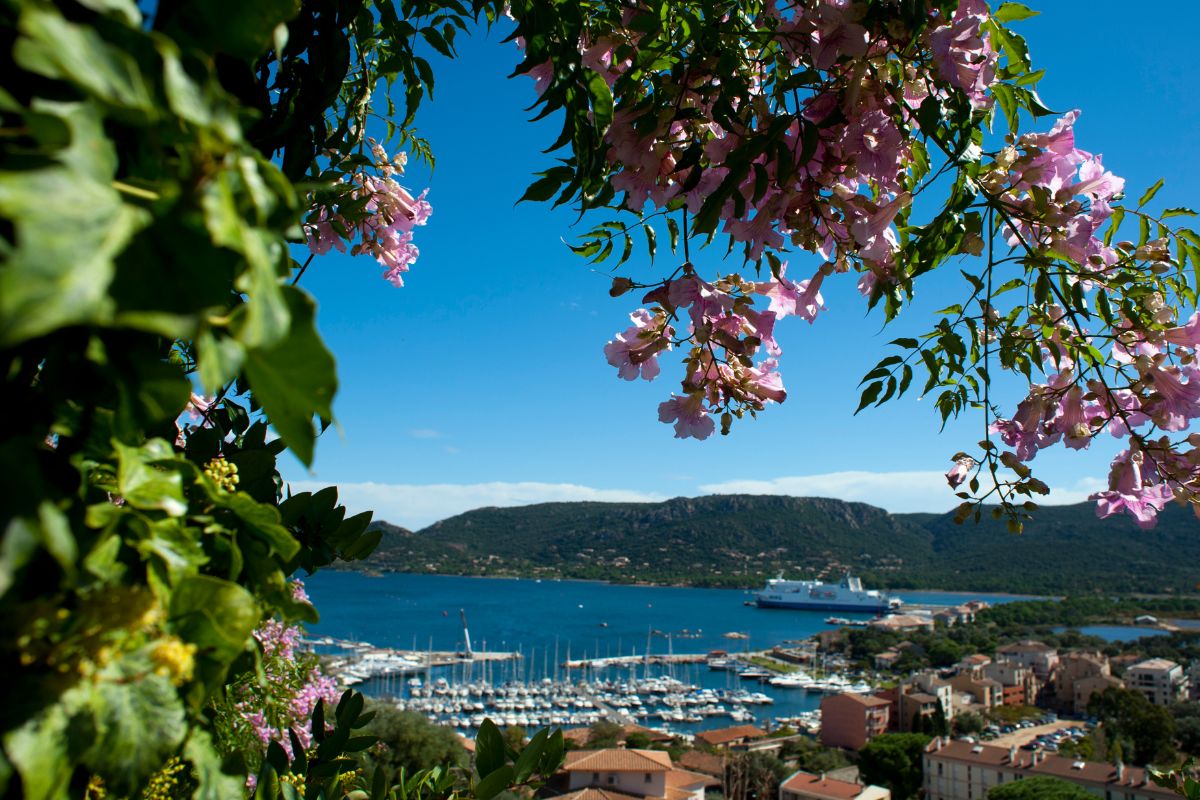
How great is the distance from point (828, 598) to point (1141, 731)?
51224 millimetres

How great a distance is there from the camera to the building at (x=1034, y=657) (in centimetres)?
4272

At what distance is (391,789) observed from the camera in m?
1.12

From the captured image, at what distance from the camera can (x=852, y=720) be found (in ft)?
108

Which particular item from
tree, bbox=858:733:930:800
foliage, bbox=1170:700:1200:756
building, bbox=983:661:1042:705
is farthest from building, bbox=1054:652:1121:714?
tree, bbox=858:733:930:800

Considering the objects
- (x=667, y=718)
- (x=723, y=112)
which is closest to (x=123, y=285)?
(x=723, y=112)

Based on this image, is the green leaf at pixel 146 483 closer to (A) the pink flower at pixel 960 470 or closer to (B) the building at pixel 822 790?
(A) the pink flower at pixel 960 470

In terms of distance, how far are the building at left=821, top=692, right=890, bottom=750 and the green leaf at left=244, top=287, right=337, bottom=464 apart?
35.9 m

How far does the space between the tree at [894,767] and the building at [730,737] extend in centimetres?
547

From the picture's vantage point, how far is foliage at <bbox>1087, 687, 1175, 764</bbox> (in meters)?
26.9

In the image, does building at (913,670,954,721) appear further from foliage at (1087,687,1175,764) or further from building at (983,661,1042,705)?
foliage at (1087,687,1175,764)

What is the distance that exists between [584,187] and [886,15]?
0.53 metres

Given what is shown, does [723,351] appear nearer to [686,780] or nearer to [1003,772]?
[686,780]

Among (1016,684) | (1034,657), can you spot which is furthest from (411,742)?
(1034,657)

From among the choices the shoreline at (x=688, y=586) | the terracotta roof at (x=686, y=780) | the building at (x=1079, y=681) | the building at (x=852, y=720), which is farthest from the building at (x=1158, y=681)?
the shoreline at (x=688, y=586)
